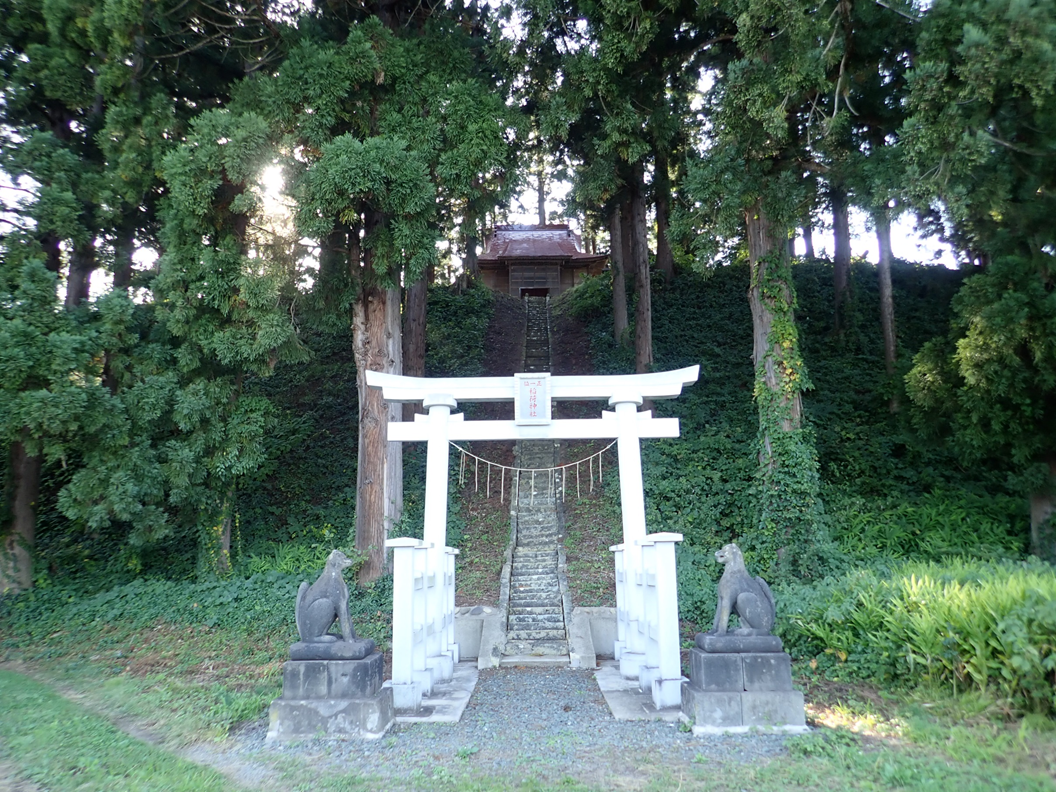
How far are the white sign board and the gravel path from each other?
2.98 metres

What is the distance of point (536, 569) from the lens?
34.7ft

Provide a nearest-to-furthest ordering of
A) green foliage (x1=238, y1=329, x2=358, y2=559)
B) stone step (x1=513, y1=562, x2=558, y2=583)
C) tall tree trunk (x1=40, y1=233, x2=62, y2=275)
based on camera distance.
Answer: tall tree trunk (x1=40, y1=233, x2=62, y2=275), stone step (x1=513, y1=562, x2=558, y2=583), green foliage (x1=238, y1=329, x2=358, y2=559)

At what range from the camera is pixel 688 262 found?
2300 cm

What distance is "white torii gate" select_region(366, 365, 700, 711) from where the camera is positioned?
662 centimetres

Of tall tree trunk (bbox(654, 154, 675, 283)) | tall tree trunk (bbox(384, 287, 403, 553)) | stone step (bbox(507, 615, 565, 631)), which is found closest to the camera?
stone step (bbox(507, 615, 565, 631))

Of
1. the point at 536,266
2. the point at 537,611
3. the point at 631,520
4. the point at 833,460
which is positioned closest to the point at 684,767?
the point at 631,520

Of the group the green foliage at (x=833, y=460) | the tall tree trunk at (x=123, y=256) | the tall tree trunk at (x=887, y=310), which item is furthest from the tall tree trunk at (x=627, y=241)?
the tall tree trunk at (x=123, y=256)

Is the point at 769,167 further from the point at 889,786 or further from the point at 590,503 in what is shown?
the point at 889,786

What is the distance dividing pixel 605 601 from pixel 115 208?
335 inches

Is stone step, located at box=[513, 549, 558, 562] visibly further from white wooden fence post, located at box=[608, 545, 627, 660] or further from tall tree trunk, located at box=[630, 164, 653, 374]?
tall tree trunk, located at box=[630, 164, 653, 374]

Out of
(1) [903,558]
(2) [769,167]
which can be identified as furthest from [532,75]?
(1) [903,558]

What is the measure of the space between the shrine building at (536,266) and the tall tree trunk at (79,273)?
59.5ft

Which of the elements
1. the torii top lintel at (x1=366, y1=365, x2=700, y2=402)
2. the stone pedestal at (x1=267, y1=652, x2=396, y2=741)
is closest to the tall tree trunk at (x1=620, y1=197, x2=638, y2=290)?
A: the torii top lintel at (x1=366, y1=365, x2=700, y2=402)

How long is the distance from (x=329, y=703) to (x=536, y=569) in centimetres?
537
